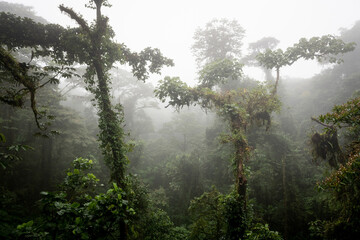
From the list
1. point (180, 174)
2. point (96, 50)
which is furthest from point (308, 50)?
point (180, 174)

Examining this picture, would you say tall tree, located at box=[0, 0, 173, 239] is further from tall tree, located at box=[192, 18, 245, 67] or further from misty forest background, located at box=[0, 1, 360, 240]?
tall tree, located at box=[192, 18, 245, 67]

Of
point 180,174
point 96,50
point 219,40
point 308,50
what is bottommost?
point 180,174

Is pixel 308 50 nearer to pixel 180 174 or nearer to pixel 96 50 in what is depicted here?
pixel 96 50

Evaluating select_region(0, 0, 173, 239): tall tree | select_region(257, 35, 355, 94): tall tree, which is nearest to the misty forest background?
select_region(0, 0, 173, 239): tall tree

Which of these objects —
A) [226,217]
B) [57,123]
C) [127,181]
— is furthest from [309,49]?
[57,123]

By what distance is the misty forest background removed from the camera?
446 cm

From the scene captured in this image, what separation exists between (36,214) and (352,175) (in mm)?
14629

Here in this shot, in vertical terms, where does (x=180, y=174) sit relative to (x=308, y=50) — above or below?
below

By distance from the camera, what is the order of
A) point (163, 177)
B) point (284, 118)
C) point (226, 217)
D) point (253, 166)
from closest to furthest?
1. point (226, 217)
2. point (253, 166)
3. point (163, 177)
4. point (284, 118)

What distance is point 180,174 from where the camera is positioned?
53.0ft

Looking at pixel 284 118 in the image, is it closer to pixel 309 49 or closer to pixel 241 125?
pixel 309 49

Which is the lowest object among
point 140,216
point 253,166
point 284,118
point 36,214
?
point 140,216

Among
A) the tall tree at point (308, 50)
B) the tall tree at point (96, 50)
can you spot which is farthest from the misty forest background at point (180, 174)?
the tall tree at point (308, 50)

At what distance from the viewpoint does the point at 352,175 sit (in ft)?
15.3
